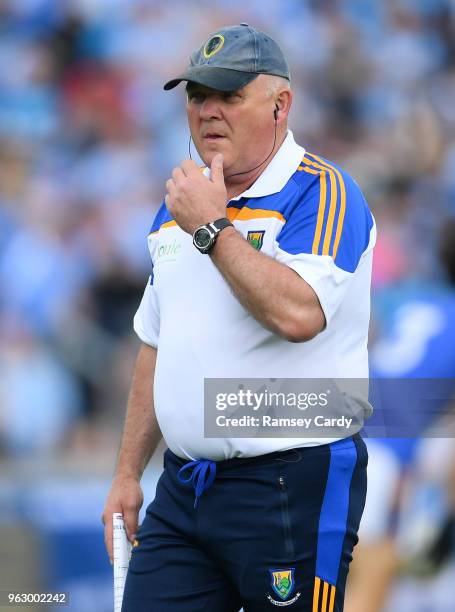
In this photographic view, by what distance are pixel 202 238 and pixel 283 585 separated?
96 cm

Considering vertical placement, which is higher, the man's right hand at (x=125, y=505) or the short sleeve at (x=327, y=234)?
the short sleeve at (x=327, y=234)

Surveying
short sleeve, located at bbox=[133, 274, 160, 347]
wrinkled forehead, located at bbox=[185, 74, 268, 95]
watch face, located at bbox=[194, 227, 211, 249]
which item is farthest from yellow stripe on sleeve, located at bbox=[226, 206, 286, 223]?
short sleeve, located at bbox=[133, 274, 160, 347]

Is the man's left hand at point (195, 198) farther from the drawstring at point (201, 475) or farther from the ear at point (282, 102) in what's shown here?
the drawstring at point (201, 475)

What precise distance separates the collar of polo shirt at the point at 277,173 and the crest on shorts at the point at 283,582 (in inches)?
41.1

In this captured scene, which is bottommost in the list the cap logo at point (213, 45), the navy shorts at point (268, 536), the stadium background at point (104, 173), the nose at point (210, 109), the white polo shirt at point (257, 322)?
the navy shorts at point (268, 536)

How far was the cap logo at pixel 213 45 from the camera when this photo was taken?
3246 millimetres

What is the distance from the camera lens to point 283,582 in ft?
10.0

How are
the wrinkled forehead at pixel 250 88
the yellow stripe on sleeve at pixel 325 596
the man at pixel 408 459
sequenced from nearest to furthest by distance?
1. the yellow stripe on sleeve at pixel 325 596
2. the wrinkled forehead at pixel 250 88
3. the man at pixel 408 459

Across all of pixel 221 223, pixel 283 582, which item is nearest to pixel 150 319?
pixel 221 223

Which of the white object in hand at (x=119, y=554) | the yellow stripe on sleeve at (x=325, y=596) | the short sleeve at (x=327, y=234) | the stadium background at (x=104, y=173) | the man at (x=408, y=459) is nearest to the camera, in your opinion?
the short sleeve at (x=327, y=234)

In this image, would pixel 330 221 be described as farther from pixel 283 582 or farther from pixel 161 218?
pixel 283 582

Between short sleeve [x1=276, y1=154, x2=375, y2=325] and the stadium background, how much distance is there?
9.10ft

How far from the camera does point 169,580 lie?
128 inches

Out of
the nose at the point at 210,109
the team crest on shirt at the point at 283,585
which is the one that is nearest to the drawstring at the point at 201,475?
the team crest on shirt at the point at 283,585
